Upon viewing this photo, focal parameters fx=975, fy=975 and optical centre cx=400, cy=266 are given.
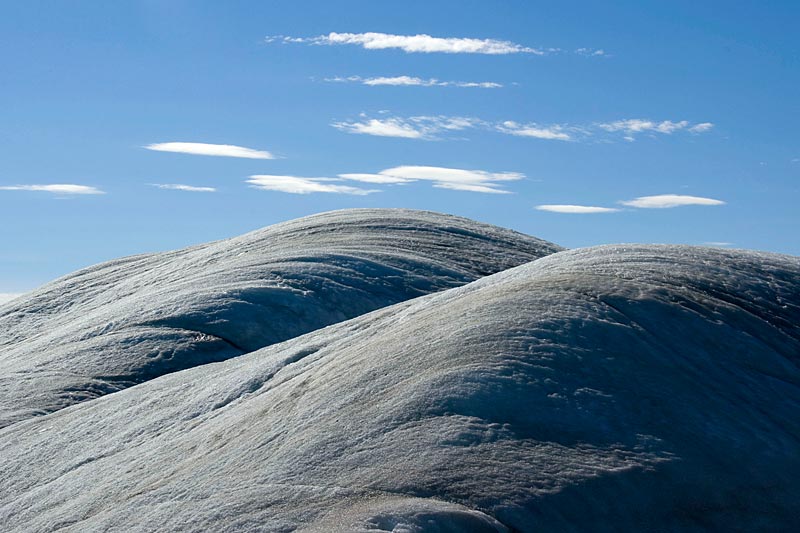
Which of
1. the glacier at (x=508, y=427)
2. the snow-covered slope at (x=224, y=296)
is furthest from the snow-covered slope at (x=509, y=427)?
the snow-covered slope at (x=224, y=296)

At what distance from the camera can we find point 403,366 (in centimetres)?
734

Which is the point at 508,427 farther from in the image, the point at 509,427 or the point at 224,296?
the point at 224,296

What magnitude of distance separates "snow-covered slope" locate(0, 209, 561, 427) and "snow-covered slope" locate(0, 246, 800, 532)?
544cm

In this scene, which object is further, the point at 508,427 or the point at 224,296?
the point at 224,296

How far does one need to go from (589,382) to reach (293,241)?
15246mm

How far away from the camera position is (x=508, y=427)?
6.46 m

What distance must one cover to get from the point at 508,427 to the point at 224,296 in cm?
1065

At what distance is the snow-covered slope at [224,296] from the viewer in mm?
14859

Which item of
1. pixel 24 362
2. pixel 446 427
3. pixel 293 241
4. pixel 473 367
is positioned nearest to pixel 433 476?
pixel 446 427

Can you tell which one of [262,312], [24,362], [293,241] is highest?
[293,241]

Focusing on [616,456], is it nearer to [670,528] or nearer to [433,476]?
[670,528]

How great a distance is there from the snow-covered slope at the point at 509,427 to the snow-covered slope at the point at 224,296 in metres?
5.44

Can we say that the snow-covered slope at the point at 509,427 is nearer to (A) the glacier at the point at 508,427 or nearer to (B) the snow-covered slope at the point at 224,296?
(A) the glacier at the point at 508,427

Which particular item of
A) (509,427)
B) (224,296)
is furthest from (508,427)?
(224,296)
